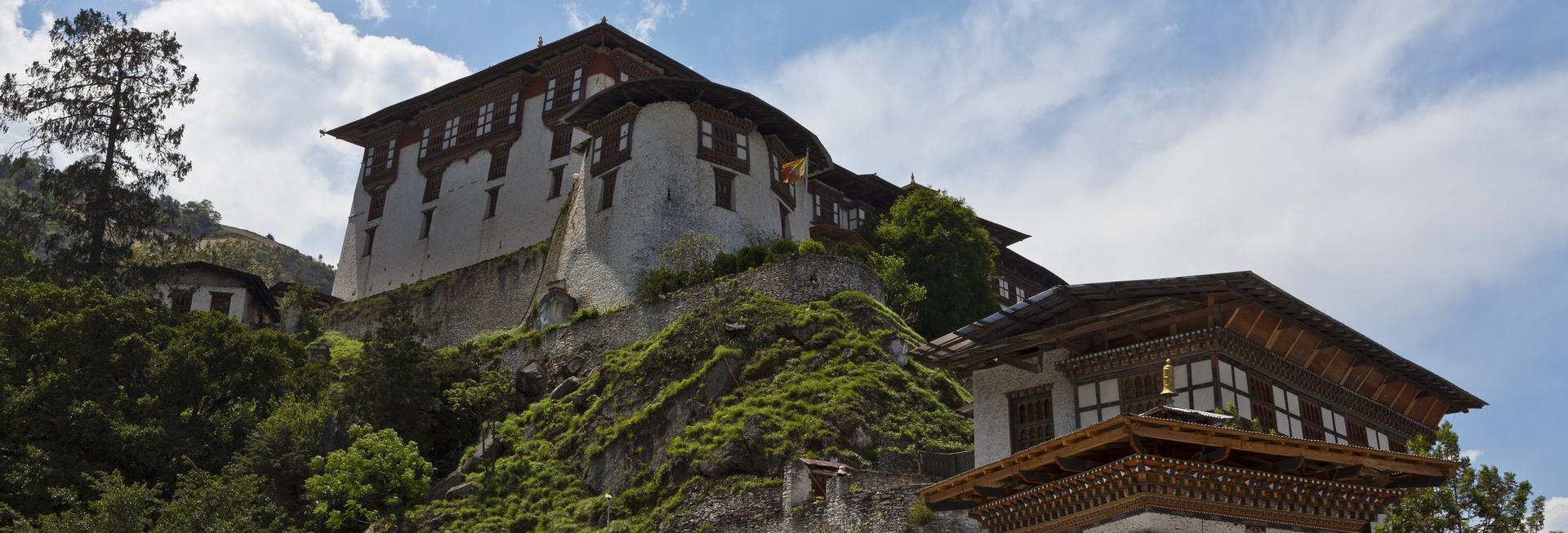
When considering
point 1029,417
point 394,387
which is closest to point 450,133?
point 394,387

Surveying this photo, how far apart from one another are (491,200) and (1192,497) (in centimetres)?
4590

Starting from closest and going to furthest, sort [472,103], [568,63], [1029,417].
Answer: [1029,417] < [568,63] < [472,103]

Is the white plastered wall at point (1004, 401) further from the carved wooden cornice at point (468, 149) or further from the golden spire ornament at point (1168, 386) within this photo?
the carved wooden cornice at point (468, 149)

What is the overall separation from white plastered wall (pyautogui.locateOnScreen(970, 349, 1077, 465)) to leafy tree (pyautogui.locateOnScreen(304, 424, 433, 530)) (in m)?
18.2

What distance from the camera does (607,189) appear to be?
53.5 meters

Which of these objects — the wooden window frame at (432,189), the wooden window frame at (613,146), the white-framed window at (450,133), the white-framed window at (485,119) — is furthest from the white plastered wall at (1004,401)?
the white-framed window at (450,133)

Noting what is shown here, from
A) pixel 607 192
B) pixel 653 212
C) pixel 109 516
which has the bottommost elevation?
pixel 109 516

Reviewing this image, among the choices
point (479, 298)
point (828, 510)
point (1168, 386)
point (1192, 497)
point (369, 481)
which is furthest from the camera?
point (479, 298)

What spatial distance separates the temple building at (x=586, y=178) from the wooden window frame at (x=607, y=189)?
0.06m

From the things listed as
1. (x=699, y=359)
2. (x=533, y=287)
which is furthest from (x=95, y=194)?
(x=699, y=359)

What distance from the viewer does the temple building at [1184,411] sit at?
Answer: 21.4m

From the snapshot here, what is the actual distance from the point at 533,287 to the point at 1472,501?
3728 cm

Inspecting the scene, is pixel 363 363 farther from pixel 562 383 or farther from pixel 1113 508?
pixel 1113 508

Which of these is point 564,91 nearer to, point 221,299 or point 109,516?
point 221,299
